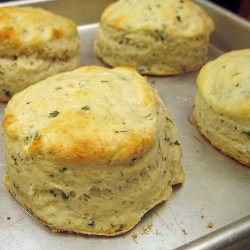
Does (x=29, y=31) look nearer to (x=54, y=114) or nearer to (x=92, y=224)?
(x=54, y=114)

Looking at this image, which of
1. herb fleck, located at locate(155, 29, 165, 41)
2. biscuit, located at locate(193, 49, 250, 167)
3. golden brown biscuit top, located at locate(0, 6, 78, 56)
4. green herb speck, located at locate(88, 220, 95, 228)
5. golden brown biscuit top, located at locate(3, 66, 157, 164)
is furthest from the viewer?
herb fleck, located at locate(155, 29, 165, 41)

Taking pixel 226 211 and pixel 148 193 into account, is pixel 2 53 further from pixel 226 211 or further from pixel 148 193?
pixel 226 211

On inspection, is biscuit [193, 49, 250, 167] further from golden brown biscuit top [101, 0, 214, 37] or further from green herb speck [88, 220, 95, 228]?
green herb speck [88, 220, 95, 228]

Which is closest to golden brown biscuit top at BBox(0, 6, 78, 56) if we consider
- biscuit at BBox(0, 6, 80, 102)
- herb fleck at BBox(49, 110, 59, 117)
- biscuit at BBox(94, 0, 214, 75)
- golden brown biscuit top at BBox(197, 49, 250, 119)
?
biscuit at BBox(0, 6, 80, 102)

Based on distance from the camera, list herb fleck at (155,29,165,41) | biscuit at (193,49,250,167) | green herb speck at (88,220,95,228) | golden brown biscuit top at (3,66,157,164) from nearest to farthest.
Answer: golden brown biscuit top at (3,66,157,164) → green herb speck at (88,220,95,228) → biscuit at (193,49,250,167) → herb fleck at (155,29,165,41)

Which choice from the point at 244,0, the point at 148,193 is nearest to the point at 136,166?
the point at 148,193

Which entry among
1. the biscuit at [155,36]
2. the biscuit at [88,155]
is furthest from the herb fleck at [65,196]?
the biscuit at [155,36]
